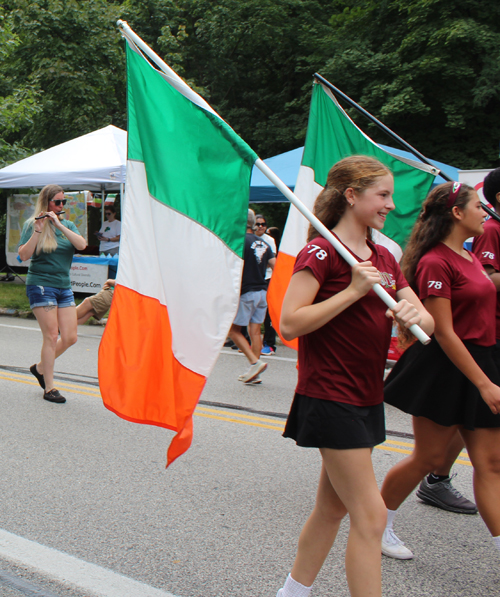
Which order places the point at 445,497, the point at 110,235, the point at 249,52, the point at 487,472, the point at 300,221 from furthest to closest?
the point at 249,52 → the point at 110,235 → the point at 300,221 → the point at 445,497 → the point at 487,472

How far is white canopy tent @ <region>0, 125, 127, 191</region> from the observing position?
1388 cm

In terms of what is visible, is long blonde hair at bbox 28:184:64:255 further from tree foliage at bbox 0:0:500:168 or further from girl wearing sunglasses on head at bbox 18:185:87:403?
tree foliage at bbox 0:0:500:168

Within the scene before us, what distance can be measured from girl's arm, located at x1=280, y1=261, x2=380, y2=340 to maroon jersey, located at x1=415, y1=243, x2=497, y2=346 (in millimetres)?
744

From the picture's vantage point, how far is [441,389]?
121 inches

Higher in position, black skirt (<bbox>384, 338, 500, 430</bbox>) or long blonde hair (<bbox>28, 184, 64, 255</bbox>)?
black skirt (<bbox>384, 338, 500, 430</bbox>)

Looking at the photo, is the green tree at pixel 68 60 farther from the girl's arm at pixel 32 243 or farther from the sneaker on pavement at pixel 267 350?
the girl's arm at pixel 32 243

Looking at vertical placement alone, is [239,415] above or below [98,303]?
above

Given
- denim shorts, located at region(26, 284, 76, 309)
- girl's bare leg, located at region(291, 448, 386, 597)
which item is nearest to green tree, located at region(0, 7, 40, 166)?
denim shorts, located at region(26, 284, 76, 309)

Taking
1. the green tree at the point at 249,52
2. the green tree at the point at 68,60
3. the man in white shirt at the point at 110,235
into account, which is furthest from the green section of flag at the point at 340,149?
the green tree at the point at 68,60

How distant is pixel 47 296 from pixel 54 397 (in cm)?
97

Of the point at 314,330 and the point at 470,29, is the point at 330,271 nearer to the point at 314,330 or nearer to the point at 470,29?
the point at 314,330

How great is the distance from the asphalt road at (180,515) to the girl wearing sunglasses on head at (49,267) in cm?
61

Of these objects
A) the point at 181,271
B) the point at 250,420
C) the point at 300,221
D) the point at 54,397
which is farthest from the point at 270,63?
the point at 181,271

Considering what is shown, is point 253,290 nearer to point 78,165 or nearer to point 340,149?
point 340,149
